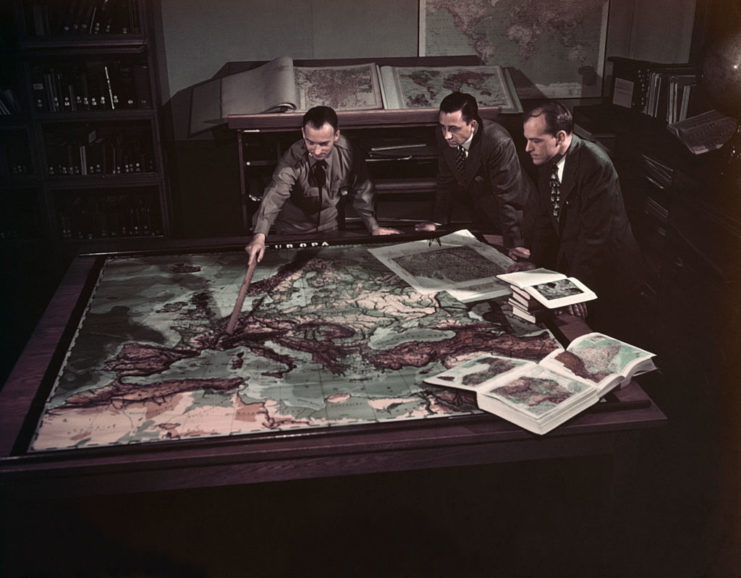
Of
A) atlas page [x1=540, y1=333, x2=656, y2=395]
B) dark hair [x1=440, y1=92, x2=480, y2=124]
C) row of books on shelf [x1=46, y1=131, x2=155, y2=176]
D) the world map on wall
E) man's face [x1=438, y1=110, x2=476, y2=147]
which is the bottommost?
row of books on shelf [x1=46, y1=131, x2=155, y2=176]

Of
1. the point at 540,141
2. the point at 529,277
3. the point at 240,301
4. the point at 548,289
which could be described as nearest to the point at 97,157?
the point at 240,301

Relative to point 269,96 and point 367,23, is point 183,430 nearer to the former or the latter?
point 269,96

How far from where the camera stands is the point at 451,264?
256 centimetres

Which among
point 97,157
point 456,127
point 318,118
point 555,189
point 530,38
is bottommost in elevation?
point 97,157

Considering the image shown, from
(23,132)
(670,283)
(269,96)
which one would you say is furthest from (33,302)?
(670,283)

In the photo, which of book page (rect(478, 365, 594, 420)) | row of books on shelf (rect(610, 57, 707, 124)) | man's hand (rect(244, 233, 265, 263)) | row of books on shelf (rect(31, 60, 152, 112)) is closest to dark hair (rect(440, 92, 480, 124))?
man's hand (rect(244, 233, 265, 263))

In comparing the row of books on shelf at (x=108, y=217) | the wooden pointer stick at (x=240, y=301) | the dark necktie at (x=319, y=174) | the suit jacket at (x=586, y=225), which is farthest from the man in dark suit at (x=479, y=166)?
the row of books on shelf at (x=108, y=217)

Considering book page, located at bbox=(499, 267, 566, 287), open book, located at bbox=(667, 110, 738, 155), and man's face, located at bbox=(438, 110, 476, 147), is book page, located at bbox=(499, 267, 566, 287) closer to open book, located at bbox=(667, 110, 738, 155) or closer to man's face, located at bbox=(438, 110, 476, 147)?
man's face, located at bbox=(438, 110, 476, 147)

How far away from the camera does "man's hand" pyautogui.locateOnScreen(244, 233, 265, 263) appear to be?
8.45 ft

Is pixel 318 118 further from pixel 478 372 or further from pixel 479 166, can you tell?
pixel 478 372

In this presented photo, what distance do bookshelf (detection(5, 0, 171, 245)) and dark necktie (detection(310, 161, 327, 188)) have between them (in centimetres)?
149

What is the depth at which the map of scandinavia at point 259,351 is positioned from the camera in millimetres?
1657

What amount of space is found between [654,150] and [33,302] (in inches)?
140

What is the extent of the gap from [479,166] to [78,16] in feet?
8.40
